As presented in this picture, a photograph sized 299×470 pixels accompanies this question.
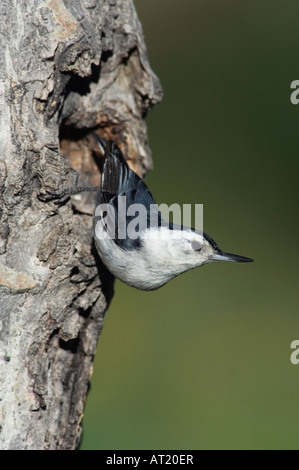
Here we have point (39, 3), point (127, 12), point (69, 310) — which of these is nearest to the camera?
point (39, 3)

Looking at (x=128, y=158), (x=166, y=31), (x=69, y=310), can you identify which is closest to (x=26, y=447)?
(x=69, y=310)

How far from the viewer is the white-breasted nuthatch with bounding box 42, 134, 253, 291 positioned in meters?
2.23

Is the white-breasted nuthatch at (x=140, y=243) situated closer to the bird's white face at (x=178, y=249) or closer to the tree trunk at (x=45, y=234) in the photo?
the bird's white face at (x=178, y=249)

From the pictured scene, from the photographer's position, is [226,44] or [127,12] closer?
[127,12]

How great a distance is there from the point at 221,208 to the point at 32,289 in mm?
2114

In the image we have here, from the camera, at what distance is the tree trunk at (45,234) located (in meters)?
1.99

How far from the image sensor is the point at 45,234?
210 cm

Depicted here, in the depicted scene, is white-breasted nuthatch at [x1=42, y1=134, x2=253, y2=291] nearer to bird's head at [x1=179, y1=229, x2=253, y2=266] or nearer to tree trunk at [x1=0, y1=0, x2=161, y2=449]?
bird's head at [x1=179, y1=229, x2=253, y2=266]

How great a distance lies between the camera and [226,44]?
12.9 feet

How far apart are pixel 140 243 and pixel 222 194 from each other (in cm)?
176

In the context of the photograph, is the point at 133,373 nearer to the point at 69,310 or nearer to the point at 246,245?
the point at 246,245

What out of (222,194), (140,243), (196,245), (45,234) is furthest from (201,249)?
(222,194)

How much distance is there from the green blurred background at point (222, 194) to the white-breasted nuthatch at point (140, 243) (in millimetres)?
1392

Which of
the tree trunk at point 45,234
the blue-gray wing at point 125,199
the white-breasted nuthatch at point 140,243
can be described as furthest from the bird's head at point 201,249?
the tree trunk at point 45,234
